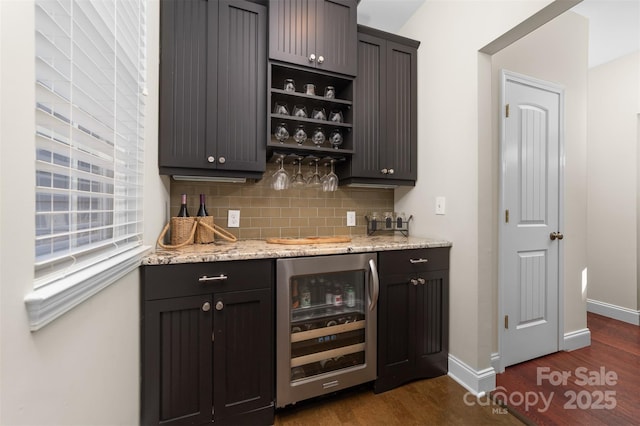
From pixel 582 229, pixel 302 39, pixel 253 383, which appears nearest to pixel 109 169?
pixel 253 383

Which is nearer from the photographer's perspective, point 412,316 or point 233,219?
point 412,316

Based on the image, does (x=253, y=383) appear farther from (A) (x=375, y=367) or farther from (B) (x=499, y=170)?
(B) (x=499, y=170)

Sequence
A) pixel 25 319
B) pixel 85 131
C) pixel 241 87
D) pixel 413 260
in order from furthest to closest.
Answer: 1. pixel 413 260
2. pixel 241 87
3. pixel 85 131
4. pixel 25 319

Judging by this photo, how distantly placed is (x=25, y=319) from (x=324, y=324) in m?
1.35

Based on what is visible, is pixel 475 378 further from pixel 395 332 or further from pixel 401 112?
pixel 401 112

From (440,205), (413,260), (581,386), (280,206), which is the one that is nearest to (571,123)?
(440,205)

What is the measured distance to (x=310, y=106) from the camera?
2066 mm

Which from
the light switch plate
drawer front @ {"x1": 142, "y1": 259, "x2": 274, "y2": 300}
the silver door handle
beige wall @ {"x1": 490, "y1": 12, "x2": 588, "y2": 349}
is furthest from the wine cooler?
beige wall @ {"x1": 490, "y1": 12, "x2": 588, "y2": 349}

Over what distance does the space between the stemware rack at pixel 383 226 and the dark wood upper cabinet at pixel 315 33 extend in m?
1.18

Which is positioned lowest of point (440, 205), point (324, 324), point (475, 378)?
point (475, 378)

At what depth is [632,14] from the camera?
2305 mm

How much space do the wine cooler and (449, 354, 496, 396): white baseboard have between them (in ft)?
A: 2.04

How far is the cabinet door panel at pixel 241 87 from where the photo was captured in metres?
1.68

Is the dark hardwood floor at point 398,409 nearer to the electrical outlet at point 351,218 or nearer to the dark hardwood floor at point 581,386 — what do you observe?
the dark hardwood floor at point 581,386
